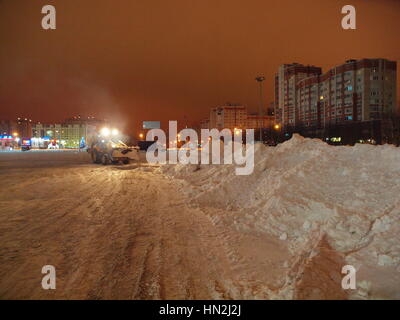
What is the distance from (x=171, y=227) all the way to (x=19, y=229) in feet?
9.95

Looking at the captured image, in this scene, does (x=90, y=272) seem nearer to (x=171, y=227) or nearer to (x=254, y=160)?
(x=171, y=227)

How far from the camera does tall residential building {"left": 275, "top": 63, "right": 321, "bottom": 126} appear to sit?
97.8 metres

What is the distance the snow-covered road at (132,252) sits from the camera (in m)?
3.58

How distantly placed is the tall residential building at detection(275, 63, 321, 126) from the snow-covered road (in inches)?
3720

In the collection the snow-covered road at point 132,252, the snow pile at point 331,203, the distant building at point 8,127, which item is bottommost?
the snow-covered road at point 132,252

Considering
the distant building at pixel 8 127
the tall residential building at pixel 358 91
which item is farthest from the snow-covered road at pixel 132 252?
the distant building at pixel 8 127

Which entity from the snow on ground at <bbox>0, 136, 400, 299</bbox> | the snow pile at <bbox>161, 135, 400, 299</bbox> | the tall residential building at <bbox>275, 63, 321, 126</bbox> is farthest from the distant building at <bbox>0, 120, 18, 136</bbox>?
the snow pile at <bbox>161, 135, 400, 299</bbox>

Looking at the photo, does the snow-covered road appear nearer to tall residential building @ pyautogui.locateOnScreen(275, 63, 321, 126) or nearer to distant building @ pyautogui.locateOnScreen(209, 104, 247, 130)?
tall residential building @ pyautogui.locateOnScreen(275, 63, 321, 126)

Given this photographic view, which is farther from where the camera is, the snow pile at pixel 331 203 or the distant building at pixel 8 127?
the distant building at pixel 8 127

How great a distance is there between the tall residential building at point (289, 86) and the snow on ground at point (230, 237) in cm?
9292

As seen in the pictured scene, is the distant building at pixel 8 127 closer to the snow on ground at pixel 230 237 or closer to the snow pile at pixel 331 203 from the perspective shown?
the snow on ground at pixel 230 237
